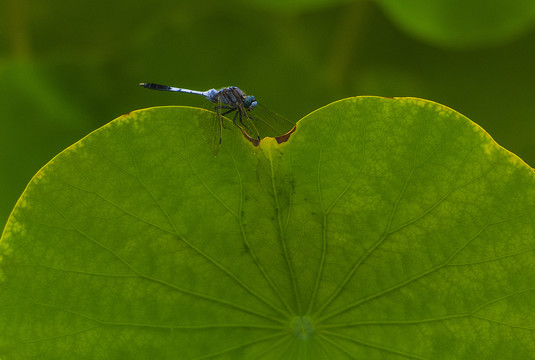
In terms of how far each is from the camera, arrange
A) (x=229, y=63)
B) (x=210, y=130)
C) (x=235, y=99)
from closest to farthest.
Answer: (x=210, y=130), (x=235, y=99), (x=229, y=63)

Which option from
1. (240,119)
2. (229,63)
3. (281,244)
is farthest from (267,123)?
(229,63)

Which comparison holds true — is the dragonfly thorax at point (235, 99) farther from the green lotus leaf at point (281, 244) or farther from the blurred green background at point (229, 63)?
the blurred green background at point (229, 63)

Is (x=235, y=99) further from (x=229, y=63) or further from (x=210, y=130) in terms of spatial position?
(x=229, y=63)

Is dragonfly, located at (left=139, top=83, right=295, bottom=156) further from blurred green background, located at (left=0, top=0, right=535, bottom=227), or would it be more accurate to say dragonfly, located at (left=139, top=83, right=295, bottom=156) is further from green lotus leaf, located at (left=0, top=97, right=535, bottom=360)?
blurred green background, located at (left=0, top=0, right=535, bottom=227)

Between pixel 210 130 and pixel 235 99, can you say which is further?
pixel 235 99

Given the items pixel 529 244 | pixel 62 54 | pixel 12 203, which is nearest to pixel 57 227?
pixel 12 203
